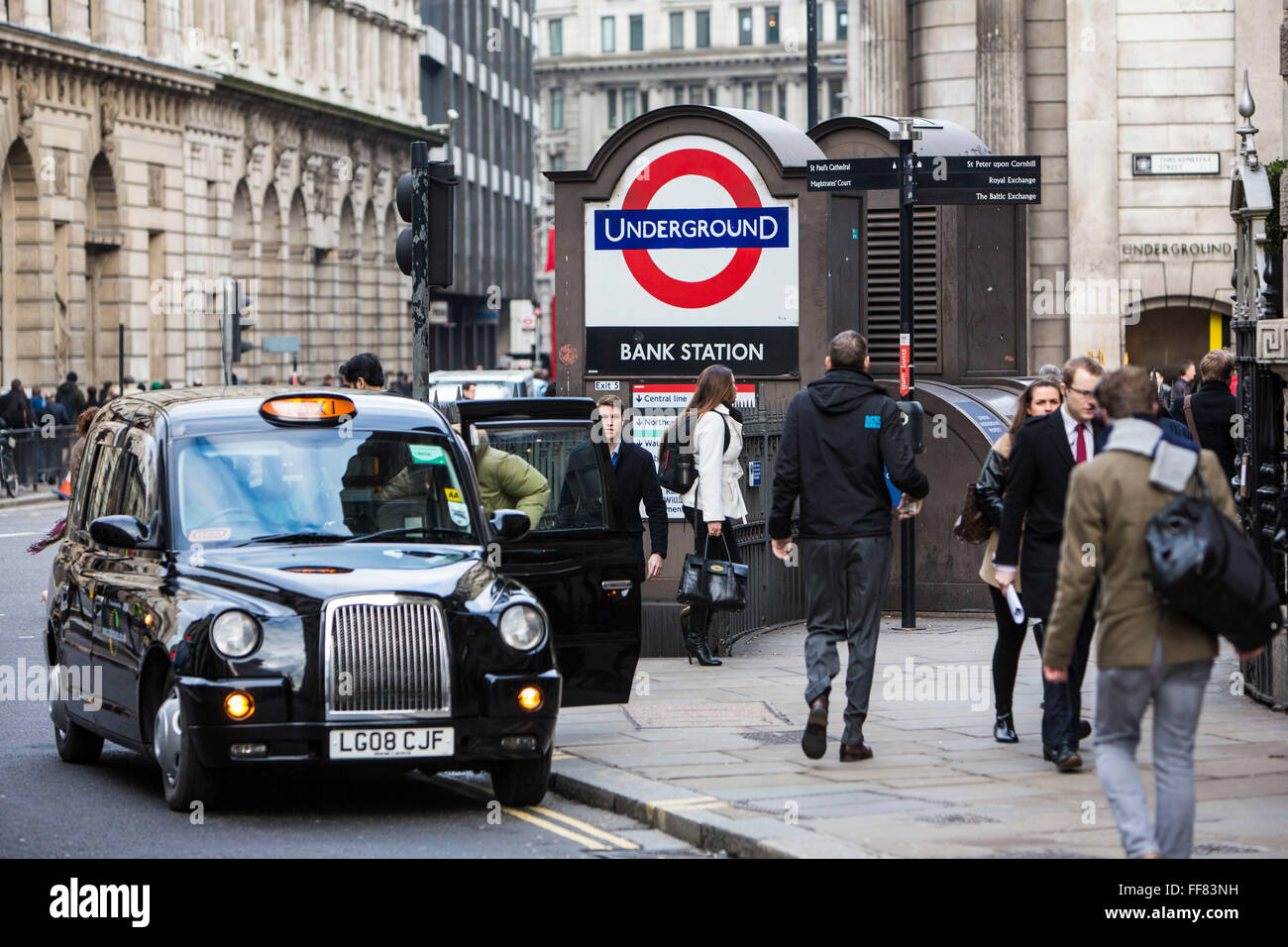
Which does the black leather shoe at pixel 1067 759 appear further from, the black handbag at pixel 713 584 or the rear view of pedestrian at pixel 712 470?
the rear view of pedestrian at pixel 712 470

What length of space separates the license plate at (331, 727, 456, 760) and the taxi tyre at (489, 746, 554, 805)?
18.4 inches

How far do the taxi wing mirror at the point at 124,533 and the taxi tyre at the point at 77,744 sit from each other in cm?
141

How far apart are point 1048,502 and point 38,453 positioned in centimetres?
2897

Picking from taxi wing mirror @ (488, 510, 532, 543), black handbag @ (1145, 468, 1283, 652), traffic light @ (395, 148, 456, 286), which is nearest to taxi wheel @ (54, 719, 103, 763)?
taxi wing mirror @ (488, 510, 532, 543)

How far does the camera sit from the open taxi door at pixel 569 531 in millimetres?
10789

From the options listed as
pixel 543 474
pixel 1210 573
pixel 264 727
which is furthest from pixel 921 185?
pixel 1210 573

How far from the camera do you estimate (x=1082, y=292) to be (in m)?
28.5

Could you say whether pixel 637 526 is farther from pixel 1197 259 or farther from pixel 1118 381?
pixel 1197 259

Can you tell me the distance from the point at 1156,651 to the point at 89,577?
18.6 ft

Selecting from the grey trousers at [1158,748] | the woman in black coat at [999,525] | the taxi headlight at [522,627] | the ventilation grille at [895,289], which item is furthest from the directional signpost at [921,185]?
the grey trousers at [1158,748]

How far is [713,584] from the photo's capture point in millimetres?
13055

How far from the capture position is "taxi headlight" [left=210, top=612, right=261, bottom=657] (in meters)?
8.71

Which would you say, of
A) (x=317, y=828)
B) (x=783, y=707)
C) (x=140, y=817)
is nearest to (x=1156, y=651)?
(x=317, y=828)

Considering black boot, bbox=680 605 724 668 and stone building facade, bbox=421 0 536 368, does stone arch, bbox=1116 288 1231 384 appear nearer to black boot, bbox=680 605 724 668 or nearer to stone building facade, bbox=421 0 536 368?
black boot, bbox=680 605 724 668
